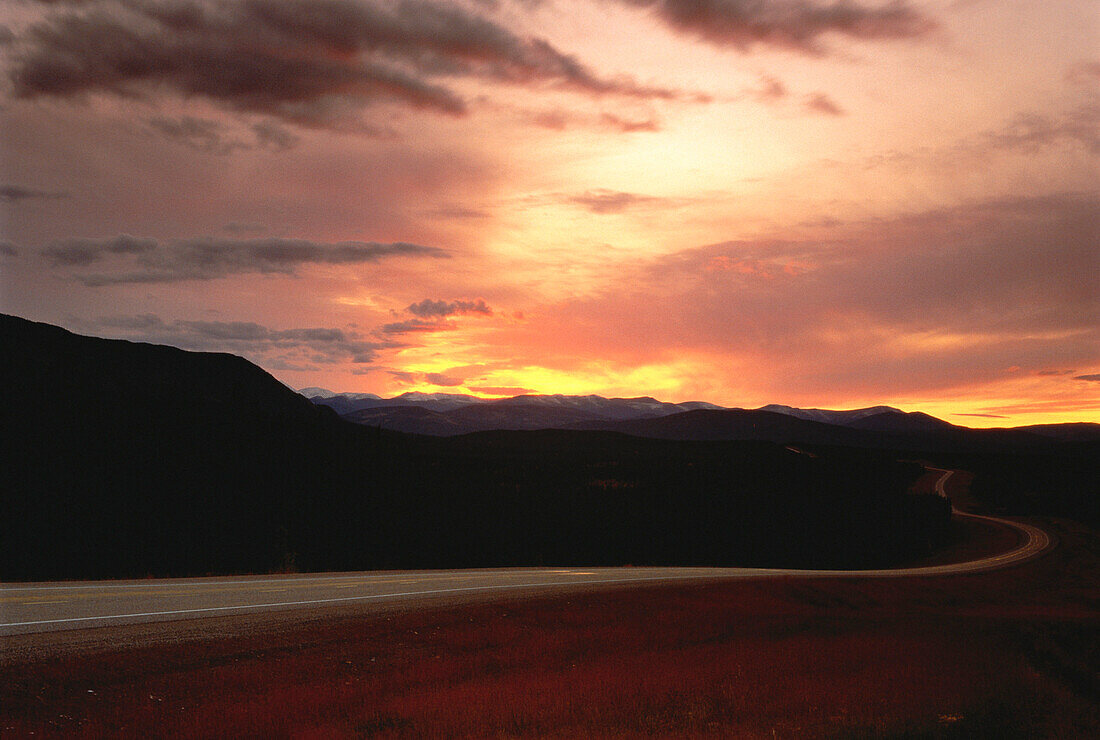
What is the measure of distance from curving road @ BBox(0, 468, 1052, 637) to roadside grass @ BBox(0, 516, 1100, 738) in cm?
207

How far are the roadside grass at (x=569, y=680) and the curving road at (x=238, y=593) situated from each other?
2072 mm

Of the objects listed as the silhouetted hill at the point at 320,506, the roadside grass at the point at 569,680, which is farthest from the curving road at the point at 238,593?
the silhouetted hill at the point at 320,506

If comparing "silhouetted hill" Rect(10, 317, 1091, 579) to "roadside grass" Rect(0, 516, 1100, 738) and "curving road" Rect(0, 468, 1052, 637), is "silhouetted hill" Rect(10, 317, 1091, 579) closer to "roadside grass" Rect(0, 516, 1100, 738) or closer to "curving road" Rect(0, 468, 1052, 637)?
"curving road" Rect(0, 468, 1052, 637)

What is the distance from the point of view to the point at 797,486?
109 meters

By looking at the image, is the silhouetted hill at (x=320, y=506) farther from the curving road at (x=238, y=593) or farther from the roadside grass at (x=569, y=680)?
the roadside grass at (x=569, y=680)

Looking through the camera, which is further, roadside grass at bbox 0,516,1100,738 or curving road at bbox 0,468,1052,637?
curving road at bbox 0,468,1052,637

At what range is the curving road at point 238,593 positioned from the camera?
45.1 feet

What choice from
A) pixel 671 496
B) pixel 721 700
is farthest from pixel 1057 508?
pixel 721 700

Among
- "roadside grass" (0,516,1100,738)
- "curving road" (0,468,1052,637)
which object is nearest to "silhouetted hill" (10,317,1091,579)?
"curving road" (0,468,1052,637)

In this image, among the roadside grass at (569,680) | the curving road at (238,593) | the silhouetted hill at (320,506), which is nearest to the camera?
the roadside grass at (569,680)

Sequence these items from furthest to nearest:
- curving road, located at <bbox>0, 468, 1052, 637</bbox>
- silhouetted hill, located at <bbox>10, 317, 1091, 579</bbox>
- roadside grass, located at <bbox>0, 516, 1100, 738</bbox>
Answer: silhouetted hill, located at <bbox>10, 317, 1091, 579</bbox> < curving road, located at <bbox>0, 468, 1052, 637</bbox> < roadside grass, located at <bbox>0, 516, 1100, 738</bbox>

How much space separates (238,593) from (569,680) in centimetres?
1024

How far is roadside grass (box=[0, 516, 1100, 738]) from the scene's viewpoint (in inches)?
379

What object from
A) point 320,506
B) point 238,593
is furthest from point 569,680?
point 320,506
